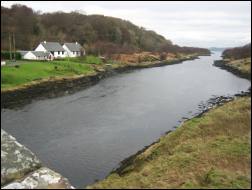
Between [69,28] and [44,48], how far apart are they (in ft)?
170

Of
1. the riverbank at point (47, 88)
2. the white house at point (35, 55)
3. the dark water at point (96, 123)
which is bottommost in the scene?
the dark water at point (96, 123)

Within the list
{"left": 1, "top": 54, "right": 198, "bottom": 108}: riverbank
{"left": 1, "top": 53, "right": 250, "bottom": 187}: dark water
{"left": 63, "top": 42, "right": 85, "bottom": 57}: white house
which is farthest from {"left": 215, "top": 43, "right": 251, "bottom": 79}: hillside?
{"left": 63, "top": 42, "right": 85, "bottom": 57}: white house

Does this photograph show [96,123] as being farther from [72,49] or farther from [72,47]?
[72,47]

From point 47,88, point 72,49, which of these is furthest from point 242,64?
point 47,88

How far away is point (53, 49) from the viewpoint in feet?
358

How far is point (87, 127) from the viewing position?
118 feet

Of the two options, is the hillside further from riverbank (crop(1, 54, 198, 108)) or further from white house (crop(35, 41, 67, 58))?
white house (crop(35, 41, 67, 58))

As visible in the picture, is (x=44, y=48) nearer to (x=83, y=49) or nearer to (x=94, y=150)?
(x=83, y=49)

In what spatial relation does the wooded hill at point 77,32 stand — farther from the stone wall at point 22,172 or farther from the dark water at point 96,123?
the stone wall at point 22,172

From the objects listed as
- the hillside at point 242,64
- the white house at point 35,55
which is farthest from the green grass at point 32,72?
the hillside at point 242,64

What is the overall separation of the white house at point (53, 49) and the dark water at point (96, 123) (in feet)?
153

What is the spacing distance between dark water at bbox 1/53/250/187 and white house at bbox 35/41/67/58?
46609 mm

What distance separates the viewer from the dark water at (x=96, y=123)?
85.4ft

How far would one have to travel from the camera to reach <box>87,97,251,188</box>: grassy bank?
18.6 m
